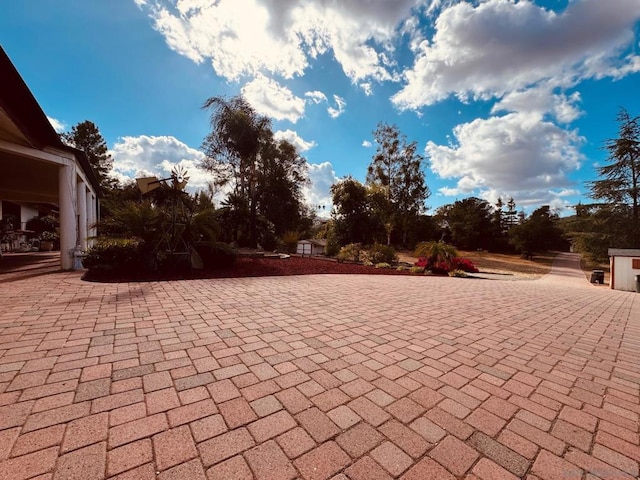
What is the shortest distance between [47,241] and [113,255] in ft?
40.3

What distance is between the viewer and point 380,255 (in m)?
12.1

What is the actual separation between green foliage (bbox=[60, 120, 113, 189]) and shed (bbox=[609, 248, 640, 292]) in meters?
33.8

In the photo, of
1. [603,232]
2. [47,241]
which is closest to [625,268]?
[603,232]

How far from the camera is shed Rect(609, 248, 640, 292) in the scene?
932 cm

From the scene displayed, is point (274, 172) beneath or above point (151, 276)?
above

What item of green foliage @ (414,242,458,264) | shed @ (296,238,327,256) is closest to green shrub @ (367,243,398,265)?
green foliage @ (414,242,458,264)

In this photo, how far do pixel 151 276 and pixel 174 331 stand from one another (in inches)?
157

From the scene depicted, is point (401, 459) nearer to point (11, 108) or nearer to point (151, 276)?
point (151, 276)

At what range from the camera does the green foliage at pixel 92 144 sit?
24.4 m

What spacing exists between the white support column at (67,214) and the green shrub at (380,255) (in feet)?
33.3

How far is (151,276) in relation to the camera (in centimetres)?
604

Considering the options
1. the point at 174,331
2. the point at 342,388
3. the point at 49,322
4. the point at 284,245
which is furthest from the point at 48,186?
the point at 342,388

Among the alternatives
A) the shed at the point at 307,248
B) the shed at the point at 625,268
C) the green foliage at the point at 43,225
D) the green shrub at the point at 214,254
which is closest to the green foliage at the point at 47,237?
the green foliage at the point at 43,225

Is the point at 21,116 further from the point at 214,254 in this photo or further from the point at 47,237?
the point at 47,237
